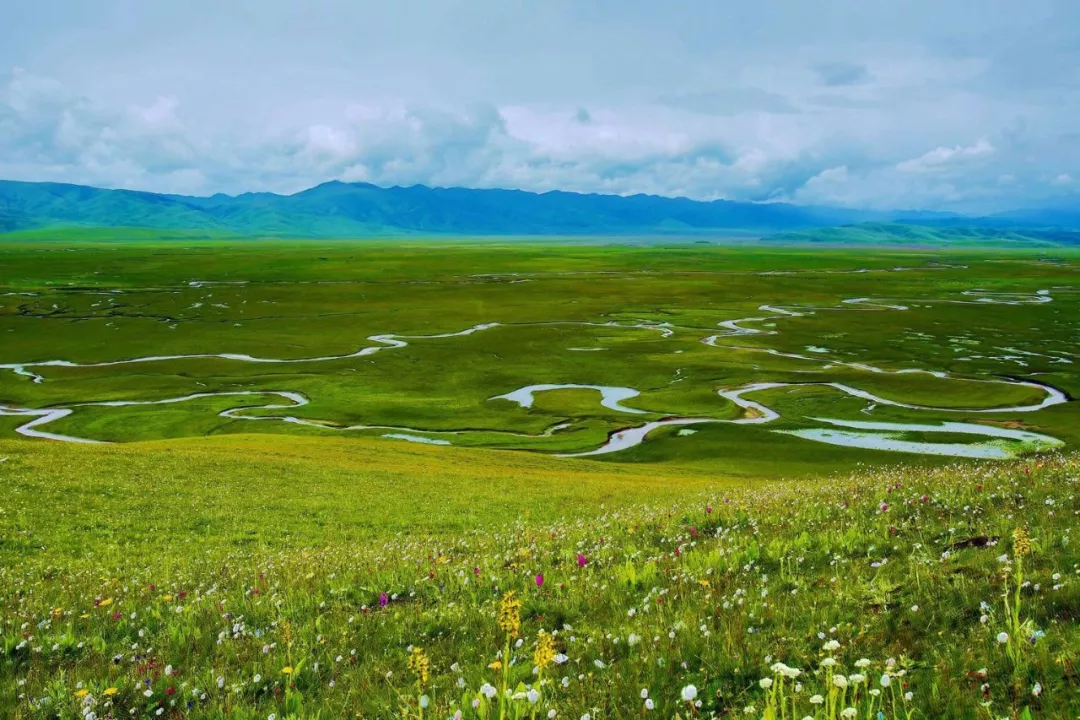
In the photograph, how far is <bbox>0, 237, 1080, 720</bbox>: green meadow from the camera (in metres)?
7.22

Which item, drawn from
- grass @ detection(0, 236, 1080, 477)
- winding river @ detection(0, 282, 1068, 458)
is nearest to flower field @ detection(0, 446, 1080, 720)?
grass @ detection(0, 236, 1080, 477)

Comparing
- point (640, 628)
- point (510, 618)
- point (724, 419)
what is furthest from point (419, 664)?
point (724, 419)

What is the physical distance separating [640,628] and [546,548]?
5.97 metres

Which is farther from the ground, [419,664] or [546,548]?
[419,664]

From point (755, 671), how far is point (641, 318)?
15011 cm

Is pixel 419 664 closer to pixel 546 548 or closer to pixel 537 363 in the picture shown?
pixel 546 548

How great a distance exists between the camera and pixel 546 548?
14.2 m

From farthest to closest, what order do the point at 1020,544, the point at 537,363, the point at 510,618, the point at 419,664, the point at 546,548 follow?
the point at 537,363
the point at 546,548
the point at 1020,544
the point at 510,618
the point at 419,664

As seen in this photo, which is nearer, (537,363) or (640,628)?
(640,628)

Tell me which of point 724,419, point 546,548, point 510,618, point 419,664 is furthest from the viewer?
point 724,419

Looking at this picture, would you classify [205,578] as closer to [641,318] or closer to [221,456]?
[221,456]

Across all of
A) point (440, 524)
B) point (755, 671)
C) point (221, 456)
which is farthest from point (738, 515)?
point (221, 456)

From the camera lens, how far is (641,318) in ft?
511

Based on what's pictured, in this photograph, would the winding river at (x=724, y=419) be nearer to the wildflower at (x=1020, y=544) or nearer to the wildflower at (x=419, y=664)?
the wildflower at (x=1020, y=544)
